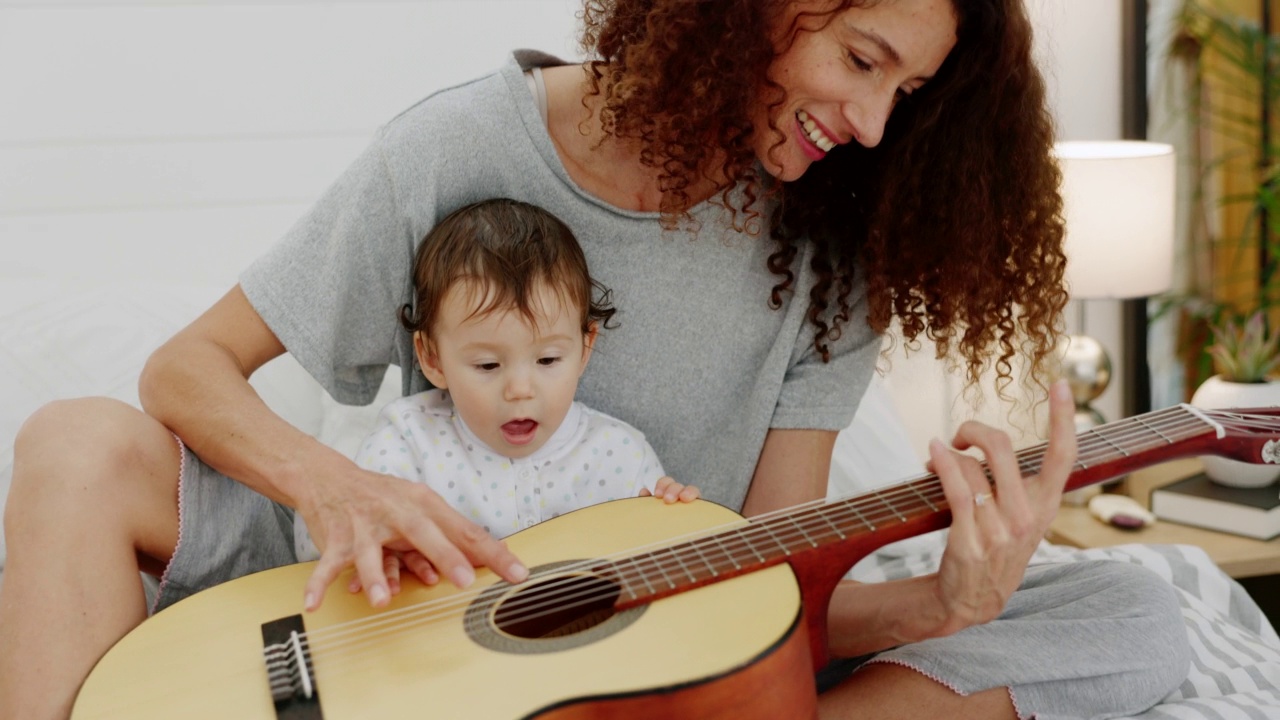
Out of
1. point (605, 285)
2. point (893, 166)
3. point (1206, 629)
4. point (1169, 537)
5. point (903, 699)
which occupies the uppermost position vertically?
point (893, 166)

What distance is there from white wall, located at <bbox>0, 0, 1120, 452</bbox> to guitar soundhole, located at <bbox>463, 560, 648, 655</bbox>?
123cm

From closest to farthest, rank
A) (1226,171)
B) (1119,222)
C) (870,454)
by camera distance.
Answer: (870,454) → (1119,222) → (1226,171)

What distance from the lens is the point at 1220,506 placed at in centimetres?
195

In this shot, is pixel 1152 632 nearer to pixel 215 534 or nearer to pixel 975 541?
pixel 975 541

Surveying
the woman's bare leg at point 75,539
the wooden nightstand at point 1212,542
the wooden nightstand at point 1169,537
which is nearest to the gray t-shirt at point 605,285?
the woman's bare leg at point 75,539

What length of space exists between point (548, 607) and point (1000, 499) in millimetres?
417

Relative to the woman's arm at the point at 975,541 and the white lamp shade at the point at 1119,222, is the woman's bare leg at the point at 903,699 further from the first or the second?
the white lamp shade at the point at 1119,222

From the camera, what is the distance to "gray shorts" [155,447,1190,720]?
107 centimetres

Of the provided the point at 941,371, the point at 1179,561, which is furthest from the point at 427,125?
the point at 941,371

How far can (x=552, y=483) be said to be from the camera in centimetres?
125

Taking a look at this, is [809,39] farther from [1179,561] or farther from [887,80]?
[1179,561]

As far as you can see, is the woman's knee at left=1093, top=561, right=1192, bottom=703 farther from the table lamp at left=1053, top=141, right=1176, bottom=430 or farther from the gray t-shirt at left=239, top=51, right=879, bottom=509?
the table lamp at left=1053, top=141, right=1176, bottom=430

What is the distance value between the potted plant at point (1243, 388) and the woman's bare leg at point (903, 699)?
3.74 feet

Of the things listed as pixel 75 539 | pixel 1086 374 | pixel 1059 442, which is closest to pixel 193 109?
pixel 75 539
